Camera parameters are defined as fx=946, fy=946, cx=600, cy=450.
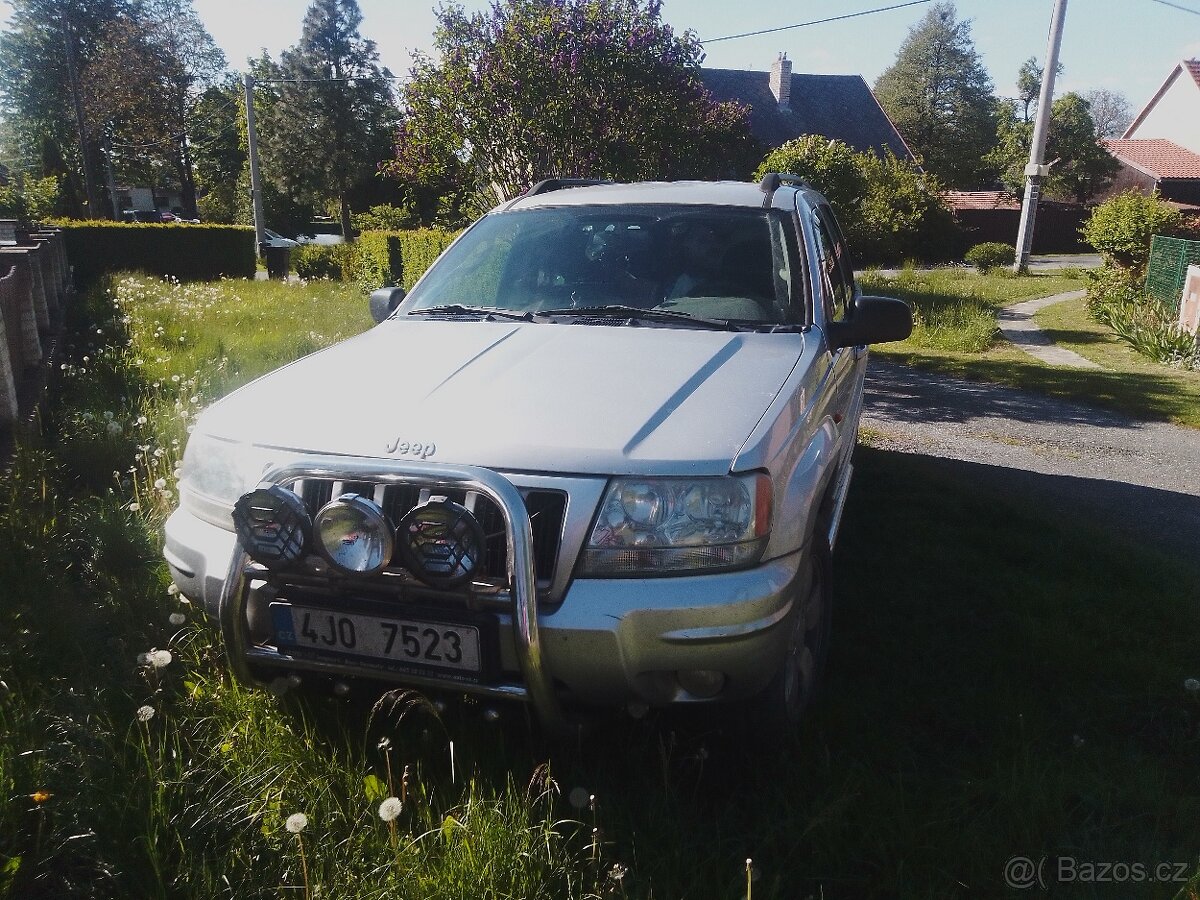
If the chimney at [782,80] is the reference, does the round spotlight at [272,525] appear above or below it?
below

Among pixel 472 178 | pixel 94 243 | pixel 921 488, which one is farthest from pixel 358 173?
pixel 921 488

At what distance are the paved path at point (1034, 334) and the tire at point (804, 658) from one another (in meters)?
9.89

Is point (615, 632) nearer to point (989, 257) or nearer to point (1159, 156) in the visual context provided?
point (989, 257)

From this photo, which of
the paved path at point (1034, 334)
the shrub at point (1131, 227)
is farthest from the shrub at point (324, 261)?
the shrub at point (1131, 227)

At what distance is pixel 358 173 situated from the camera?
181 feet

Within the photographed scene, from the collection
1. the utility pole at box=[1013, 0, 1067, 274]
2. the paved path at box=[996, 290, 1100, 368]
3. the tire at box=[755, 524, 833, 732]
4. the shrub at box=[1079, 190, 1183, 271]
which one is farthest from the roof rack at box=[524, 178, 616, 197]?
the utility pole at box=[1013, 0, 1067, 274]

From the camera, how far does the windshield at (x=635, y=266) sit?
12.1 ft

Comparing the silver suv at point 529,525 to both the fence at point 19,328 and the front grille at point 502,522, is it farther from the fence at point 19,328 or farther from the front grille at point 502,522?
the fence at point 19,328

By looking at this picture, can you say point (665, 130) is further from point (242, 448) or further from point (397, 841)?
point (397, 841)

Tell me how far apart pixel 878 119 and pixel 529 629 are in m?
50.7

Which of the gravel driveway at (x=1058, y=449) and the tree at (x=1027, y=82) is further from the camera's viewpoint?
the tree at (x=1027, y=82)

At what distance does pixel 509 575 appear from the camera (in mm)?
2293

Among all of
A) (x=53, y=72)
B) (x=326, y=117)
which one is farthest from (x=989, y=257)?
(x=53, y=72)

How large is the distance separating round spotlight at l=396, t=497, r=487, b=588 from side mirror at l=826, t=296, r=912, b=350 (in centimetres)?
184
